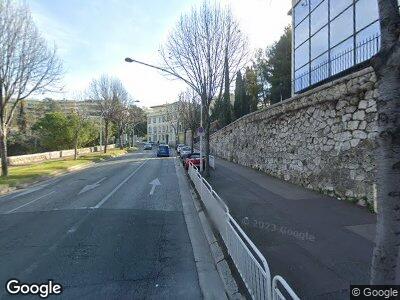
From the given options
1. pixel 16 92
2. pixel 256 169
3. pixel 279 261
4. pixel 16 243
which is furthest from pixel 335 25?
pixel 16 92

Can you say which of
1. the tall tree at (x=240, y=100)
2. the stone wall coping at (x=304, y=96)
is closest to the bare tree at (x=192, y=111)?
the tall tree at (x=240, y=100)

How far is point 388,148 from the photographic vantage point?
300 cm

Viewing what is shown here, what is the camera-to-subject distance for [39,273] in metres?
6.64

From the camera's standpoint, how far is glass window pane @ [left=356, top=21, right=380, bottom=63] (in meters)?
13.4

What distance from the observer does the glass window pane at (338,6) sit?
16094 mm

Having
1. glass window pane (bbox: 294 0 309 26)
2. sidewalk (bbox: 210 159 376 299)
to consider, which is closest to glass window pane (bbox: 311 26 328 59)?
glass window pane (bbox: 294 0 309 26)

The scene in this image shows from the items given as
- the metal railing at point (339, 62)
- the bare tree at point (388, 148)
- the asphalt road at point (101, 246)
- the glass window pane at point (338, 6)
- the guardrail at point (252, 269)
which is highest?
the glass window pane at point (338, 6)

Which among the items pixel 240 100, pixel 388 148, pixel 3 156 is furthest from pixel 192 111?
pixel 388 148

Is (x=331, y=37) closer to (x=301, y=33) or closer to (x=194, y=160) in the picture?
(x=301, y=33)

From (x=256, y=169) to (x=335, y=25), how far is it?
30.3ft

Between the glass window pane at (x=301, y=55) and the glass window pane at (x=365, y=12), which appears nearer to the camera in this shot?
the glass window pane at (x=365, y=12)

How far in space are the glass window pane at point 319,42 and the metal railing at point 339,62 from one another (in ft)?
2.08

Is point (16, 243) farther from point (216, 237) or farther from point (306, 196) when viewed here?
point (306, 196)

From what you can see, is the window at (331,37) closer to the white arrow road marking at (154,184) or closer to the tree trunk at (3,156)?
the white arrow road marking at (154,184)
